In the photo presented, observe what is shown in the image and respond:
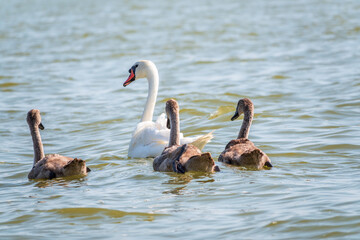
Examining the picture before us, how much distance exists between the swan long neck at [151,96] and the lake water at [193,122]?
749mm

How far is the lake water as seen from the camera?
7.06 metres

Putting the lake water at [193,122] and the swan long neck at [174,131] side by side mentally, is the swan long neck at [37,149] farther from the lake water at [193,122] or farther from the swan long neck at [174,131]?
the swan long neck at [174,131]

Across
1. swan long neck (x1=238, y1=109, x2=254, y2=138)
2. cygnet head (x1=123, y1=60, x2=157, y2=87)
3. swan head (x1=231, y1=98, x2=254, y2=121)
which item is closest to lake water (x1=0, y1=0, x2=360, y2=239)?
swan long neck (x1=238, y1=109, x2=254, y2=138)

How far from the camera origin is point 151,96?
38.8 feet

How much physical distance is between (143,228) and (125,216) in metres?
0.46

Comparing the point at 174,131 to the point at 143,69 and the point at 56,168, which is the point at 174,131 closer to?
the point at 56,168

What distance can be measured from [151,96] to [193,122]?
194cm

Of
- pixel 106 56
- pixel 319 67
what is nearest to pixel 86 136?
pixel 319 67

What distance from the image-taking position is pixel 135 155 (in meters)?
10.4

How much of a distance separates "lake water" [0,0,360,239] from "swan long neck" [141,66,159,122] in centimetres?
75

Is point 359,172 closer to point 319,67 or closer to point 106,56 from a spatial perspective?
point 319,67

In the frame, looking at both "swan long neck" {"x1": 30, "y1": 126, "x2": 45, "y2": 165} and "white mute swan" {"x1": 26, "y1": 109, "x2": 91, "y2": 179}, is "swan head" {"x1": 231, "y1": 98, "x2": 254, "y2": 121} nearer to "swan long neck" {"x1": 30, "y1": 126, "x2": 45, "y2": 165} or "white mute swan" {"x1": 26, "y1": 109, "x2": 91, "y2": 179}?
"white mute swan" {"x1": 26, "y1": 109, "x2": 91, "y2": 179}

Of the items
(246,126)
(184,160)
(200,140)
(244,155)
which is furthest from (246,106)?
(184,160)

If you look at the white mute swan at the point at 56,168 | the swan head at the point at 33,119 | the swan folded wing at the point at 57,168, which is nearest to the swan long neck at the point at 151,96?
the swan head at the point at 33,119
